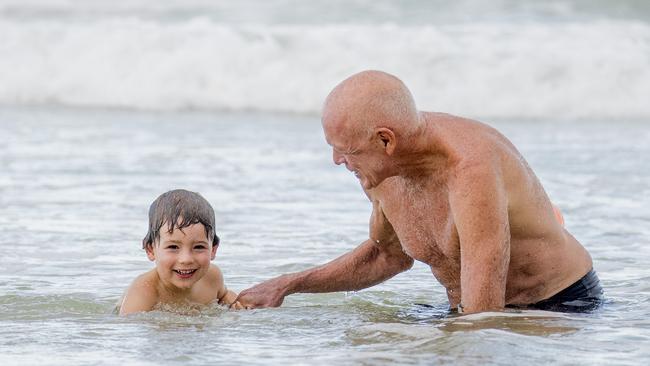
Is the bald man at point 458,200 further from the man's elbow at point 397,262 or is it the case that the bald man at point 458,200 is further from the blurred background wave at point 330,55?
the blurred background wave at point 330,55

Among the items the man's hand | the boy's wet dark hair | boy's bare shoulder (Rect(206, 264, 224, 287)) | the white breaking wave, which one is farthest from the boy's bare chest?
the white breaking wave

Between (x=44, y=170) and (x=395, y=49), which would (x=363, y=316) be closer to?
(x=44, y=170)

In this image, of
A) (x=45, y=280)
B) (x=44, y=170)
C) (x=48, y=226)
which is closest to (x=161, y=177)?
(x=44, y=170)

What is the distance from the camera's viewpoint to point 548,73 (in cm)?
1811

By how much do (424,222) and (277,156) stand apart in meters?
6.56

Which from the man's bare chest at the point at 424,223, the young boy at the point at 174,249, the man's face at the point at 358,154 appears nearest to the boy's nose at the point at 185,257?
the young boy at the point at 174,249

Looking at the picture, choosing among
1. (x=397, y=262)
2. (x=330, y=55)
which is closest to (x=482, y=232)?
(x=397, y=262)

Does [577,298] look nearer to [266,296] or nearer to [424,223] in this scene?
[424,223]

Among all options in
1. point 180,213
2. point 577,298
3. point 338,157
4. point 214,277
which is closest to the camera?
point 338,157

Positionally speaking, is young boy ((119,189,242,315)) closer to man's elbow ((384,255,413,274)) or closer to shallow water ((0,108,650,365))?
shallow water ((0,108,650,365))

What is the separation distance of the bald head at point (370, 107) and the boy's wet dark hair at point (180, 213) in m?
1.15

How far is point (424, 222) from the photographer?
17.4 feet

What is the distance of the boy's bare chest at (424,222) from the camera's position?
518 cm

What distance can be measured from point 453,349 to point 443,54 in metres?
13.9
